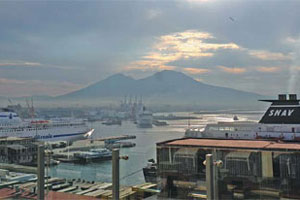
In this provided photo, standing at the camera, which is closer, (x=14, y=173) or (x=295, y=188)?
(x=295, y=188)

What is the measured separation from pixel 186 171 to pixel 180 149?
237 millimetres

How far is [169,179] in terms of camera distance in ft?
8.55

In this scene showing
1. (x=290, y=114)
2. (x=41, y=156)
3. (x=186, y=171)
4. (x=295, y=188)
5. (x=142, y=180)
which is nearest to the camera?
(x=41, y=156)

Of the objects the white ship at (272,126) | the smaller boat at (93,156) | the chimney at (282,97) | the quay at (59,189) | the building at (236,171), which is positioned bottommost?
the smaller boat at (93,156)

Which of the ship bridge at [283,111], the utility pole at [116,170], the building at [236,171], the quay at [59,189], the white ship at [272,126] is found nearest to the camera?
the utility pole at [116,170]

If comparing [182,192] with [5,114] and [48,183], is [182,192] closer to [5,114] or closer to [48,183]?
[48,183]

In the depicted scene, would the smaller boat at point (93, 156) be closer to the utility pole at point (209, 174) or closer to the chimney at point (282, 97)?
the chimney at point (282, 97)

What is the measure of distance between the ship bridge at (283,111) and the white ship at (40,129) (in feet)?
54.8

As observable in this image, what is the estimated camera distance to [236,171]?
236cm

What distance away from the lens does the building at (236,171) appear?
2146 millimetres

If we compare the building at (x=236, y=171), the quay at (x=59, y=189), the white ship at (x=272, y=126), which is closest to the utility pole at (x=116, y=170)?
the quay at (x=59, y=189)

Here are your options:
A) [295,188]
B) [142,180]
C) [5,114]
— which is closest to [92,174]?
[142,180]

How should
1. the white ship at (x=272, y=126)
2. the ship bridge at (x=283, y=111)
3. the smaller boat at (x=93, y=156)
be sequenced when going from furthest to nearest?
the smaller boat at (x=93, y=156)
the ship bridge at (x=283, y=111)
the white ship at (x=272, y=126)

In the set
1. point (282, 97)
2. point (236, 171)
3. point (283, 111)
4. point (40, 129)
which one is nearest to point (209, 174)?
point (236, 171)
